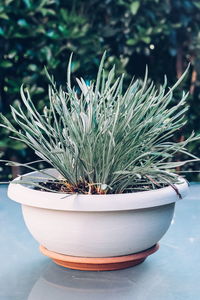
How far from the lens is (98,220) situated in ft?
1.89

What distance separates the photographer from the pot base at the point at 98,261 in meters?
0.59

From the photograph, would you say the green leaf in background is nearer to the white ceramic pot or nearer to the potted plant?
the potted plant

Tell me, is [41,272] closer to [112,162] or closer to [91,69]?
[112,162]

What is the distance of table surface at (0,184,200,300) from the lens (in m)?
0.54

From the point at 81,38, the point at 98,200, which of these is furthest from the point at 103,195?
the point at 81,38

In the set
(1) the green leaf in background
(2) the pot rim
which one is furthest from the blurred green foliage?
(2) the pot rim

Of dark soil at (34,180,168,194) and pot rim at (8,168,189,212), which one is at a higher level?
pot rim at (8,168,189,212)

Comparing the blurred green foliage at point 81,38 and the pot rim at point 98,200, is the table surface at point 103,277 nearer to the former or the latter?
the pot rim at point 98,200

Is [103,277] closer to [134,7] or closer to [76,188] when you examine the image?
[76,188]

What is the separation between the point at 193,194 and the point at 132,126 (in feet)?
1.81

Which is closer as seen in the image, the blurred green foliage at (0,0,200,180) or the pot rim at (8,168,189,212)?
the pot rim at (8,168,189,212)

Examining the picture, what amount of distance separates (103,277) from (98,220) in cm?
7

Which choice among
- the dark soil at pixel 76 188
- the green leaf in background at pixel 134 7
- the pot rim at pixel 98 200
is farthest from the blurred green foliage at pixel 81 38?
the pot rim at pixel 98 200

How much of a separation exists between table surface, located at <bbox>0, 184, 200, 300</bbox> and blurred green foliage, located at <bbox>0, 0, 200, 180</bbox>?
3.63 ft
